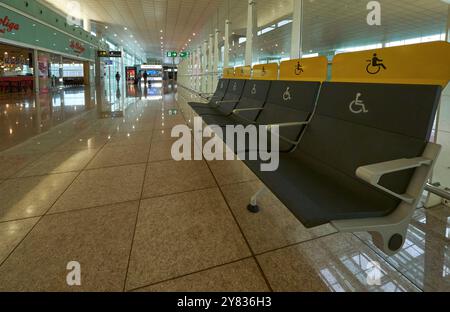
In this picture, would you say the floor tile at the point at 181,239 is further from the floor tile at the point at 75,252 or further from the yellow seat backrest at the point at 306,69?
the yellow seat backrest at the point at 306,69

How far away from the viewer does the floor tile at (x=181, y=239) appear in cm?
125

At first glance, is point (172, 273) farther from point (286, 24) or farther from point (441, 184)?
point (286, 24)

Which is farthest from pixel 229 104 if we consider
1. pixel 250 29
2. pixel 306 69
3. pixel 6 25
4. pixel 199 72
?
pixel 6 25

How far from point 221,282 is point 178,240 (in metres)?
0.41

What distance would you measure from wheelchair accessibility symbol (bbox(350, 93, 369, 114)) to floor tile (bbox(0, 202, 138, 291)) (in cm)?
151

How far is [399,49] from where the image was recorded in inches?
53.2

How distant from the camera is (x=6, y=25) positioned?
10578 millimetres

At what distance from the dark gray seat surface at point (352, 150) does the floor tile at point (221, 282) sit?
1.33 ft

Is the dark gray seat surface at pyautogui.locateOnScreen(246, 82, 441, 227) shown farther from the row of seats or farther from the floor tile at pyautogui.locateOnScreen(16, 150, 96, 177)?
the floor tile at pyautogui.locateOnScreen(16, 150, 96, 177)

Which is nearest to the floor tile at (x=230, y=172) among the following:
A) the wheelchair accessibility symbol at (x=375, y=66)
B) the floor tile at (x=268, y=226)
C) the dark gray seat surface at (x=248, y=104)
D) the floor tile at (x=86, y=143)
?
the floor tile at (x=268, y=226)

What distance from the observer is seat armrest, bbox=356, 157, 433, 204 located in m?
0.88

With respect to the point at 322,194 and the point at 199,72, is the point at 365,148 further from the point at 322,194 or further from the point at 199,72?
the point at 199,72

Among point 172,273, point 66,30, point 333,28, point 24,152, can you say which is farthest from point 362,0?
point 66,30
